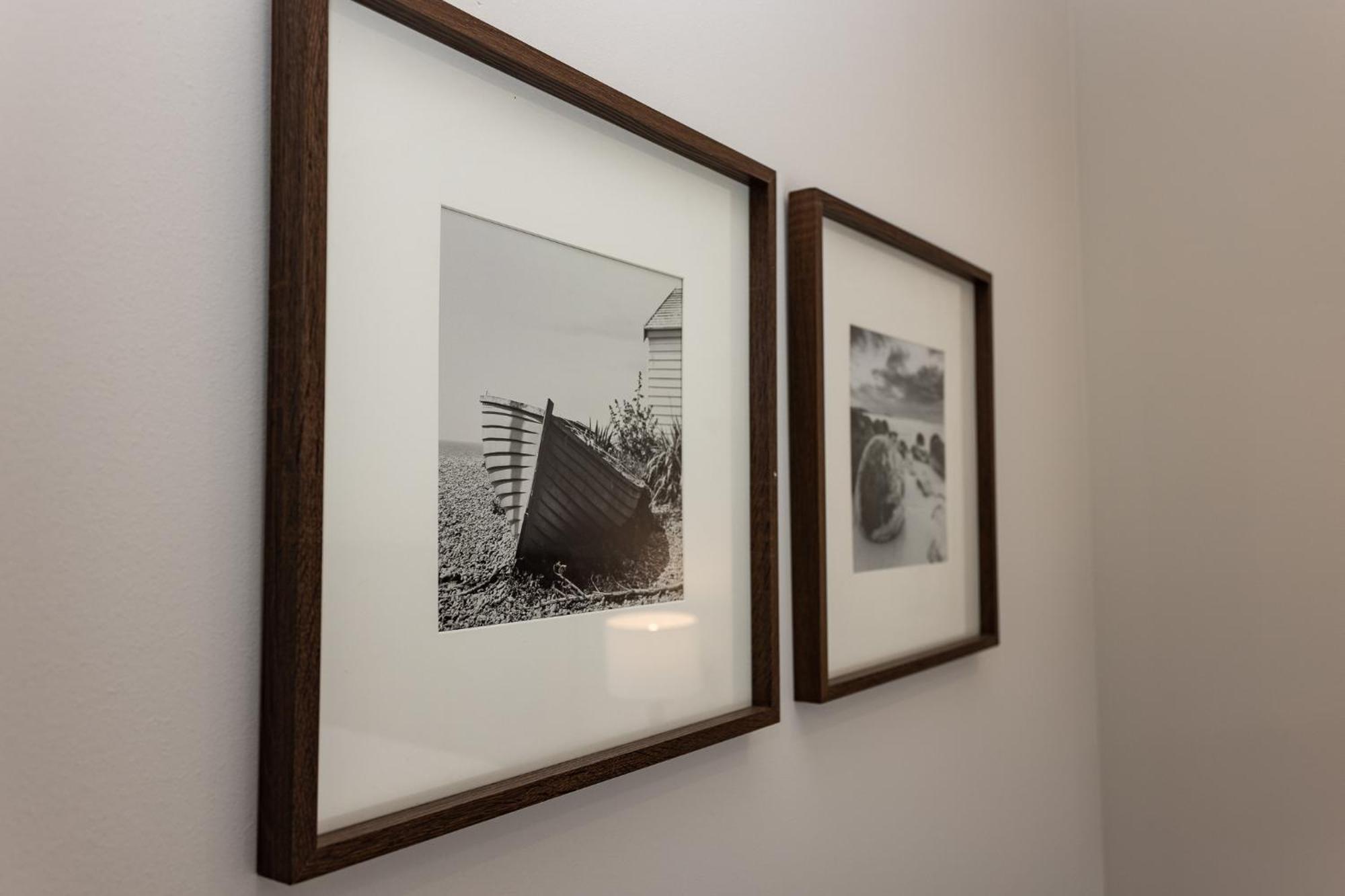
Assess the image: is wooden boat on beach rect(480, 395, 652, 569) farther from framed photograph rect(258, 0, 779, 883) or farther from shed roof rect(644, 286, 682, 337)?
shed roof rect(644, 286, 682, 337)

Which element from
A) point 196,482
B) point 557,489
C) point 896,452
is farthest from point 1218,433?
point 196,482

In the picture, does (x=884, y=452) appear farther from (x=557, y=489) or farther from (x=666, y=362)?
(x=557, y=489)

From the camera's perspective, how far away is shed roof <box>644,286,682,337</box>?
0.72 m

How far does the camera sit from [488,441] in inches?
23.2

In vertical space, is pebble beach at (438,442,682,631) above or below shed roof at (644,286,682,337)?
below

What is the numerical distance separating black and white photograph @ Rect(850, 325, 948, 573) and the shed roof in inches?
10.5

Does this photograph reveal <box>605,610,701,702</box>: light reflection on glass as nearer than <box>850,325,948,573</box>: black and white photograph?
Yes

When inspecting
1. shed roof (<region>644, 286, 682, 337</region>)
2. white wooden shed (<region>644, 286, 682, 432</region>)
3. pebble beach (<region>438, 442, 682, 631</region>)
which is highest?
shed roof (<region>644, 286, 682, 337</region>)

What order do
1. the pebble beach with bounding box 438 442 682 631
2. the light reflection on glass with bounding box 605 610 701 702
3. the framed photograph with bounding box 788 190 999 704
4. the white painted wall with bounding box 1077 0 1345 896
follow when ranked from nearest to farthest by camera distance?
the pebble beach with bounding box 438 442 682 631 → the light reflection on glass with bounding box 605 610 701 702 → the framed photograph with bounding box 788 190 999 704 → the white painted wall with bounding box 1077 0 1345 896

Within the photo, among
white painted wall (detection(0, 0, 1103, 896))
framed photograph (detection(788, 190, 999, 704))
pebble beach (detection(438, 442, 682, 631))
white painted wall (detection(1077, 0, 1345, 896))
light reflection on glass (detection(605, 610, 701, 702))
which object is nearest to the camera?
white painted wall (detection(0, 0, 1103, 896))

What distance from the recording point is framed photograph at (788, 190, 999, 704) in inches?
34.0

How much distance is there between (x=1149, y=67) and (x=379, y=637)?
1.44 m

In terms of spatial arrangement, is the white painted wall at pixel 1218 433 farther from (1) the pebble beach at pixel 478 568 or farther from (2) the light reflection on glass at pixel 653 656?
(1) the pebble beach at pixel 478 568

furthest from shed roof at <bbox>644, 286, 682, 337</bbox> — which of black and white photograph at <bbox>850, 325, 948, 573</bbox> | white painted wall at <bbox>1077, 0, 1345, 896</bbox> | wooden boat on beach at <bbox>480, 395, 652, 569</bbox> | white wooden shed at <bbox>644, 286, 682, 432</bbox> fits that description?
white painted wall at <bbox>1077, 0, 1345, 896</bbox>
